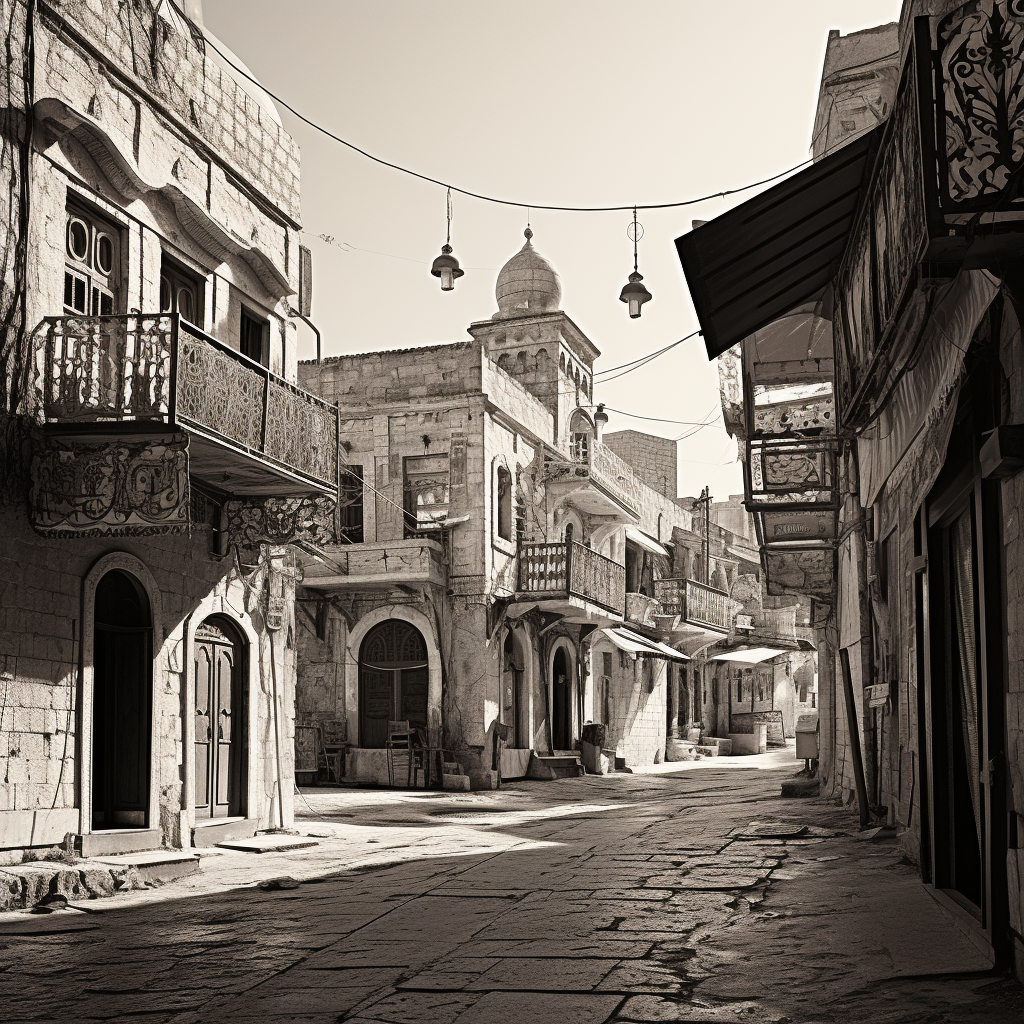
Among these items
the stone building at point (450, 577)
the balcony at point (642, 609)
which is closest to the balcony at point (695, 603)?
the balcony at point (642, 609)

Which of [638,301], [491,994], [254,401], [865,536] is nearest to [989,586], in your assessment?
[491,994]

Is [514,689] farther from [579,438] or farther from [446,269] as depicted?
[446,269]

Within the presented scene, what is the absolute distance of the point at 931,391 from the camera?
7105 millimetres

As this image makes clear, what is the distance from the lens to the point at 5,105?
32.9ft

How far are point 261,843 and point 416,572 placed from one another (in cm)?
1031

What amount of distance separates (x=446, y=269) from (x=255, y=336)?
11.8 feet

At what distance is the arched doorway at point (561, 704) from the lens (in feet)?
91.3

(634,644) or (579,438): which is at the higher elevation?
(579,438)

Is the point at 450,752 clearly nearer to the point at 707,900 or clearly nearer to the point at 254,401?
the point at 254,401

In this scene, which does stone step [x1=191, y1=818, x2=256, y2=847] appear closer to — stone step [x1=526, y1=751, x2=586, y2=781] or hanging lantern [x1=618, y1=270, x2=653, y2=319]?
hanging lantern [x1=618, y1=270, x2=653, y2=319]

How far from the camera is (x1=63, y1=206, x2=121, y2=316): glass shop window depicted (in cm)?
1098

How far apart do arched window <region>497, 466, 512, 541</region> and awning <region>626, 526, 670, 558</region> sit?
879cm

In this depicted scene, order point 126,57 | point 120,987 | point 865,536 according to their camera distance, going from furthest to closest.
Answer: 1. point 865,536
2. point 126,57
3. point 120,987

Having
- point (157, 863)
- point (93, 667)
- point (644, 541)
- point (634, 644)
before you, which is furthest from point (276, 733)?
point (644, 541)
